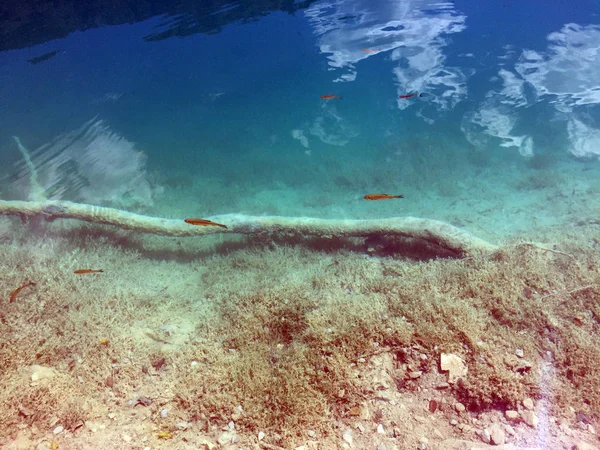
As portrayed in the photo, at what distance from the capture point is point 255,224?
6.50m

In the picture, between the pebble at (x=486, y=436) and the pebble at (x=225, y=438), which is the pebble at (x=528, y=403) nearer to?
the pebble at (x=486, y=436)

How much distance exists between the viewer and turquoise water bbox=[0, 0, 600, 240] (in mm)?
9727

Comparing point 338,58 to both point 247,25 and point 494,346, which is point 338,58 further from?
point 494,346

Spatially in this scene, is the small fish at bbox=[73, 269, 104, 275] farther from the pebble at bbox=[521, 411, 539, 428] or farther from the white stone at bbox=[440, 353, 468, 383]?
the pebble at bbox=[521, 411, 539, 428]

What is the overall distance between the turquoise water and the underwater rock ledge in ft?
5.58

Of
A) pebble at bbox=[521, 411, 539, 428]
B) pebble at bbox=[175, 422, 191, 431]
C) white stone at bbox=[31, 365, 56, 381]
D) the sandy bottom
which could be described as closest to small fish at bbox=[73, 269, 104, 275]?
the sandy bottom

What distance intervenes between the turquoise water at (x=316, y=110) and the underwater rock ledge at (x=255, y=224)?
1701 millimetres

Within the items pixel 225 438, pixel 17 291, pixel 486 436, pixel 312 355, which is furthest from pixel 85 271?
pixel 486 436

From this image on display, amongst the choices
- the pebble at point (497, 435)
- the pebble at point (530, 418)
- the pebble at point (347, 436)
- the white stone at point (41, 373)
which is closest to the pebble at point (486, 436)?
the pebble at point (497, 435)

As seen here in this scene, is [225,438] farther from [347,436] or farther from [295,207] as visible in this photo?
[295,207]

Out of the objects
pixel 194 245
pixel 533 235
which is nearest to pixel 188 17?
pixel 194 245

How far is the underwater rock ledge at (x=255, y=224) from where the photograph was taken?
5.75 meters

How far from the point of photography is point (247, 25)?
18906 millimetres

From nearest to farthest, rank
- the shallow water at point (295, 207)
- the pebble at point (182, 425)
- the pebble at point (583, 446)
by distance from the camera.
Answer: the pebble at point (583, 446)
the pebble at point (182, 425)
the shallow water at point (295, 207)
